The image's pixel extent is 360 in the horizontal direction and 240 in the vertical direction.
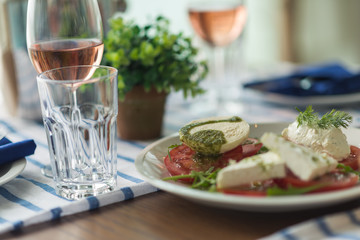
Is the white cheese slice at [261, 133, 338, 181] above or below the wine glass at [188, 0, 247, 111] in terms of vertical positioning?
below

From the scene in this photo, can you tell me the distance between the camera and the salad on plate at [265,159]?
2.78ft

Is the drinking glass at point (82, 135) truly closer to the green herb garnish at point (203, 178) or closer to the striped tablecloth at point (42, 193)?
the striped tablecloth at point (42, 193)

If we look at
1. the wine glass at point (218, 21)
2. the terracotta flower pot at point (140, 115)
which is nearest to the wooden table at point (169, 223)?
the terracotta flower pot at point (140, 115)

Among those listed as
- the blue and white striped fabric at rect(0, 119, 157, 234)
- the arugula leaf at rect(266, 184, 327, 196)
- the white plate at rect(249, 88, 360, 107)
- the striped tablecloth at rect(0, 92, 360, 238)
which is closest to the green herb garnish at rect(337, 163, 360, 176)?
the arugula leaf at rect(266, 184, 327, 196)

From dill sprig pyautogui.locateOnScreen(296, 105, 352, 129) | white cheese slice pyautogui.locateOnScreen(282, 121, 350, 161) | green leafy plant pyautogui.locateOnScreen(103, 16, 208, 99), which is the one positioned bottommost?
white cheese slice pyautogui.locateOnScreen(282, 121, 350, 161)

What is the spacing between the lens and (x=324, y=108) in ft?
5.52

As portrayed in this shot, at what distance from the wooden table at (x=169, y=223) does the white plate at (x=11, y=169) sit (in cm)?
17

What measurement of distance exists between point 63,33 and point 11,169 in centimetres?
34

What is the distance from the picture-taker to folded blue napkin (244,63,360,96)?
1.72 meters

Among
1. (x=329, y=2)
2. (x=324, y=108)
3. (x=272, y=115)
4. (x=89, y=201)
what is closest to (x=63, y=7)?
(x=89, y=201)

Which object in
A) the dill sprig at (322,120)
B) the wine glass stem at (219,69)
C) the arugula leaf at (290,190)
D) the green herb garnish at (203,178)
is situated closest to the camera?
the arugula leaf at (290,190)

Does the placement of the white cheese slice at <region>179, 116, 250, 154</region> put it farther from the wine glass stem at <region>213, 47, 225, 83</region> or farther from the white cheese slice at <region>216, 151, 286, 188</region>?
the wine glass stem at <region>213, 47, 225, 83</region>

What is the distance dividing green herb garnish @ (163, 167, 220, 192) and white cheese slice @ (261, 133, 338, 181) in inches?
5.0

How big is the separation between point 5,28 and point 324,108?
112cm
